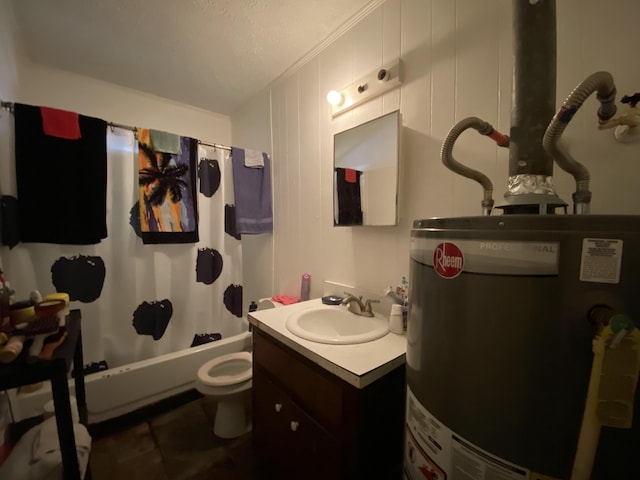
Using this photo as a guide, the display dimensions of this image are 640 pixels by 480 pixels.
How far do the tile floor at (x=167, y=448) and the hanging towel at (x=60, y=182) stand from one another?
108 cm

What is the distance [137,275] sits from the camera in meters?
1.61

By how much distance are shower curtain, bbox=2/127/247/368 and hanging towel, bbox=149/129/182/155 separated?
0.10 m

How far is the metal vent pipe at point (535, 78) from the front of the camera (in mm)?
608

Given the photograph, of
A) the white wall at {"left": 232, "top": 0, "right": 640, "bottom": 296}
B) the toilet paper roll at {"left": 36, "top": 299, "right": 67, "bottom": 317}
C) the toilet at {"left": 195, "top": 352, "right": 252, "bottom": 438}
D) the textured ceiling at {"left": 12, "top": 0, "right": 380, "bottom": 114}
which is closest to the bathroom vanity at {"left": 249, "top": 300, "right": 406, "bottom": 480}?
the toilet at {"left": 195, "top": 352, "right": 252, "bottom": 438}

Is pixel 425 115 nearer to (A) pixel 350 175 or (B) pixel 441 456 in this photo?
(A) pixel 350 175

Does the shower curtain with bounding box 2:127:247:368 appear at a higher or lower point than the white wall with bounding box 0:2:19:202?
lower

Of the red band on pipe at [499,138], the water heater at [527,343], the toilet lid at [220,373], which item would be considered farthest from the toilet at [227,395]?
the red band on pipe at [499,138]

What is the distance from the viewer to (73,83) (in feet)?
6.09

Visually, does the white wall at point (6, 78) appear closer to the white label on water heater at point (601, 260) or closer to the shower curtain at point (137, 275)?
→ the shower curtain at point (137, 275)

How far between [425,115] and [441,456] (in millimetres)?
1127

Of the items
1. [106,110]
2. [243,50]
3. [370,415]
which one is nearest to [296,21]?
[243,50]

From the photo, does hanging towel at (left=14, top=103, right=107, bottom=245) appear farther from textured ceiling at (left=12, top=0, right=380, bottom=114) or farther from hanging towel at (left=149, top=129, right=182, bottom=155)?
textured ceiling at (left=12, top=0, right=380, bottom=114)

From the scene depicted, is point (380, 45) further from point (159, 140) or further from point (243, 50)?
point (159, 140)

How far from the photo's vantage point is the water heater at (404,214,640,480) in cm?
34
